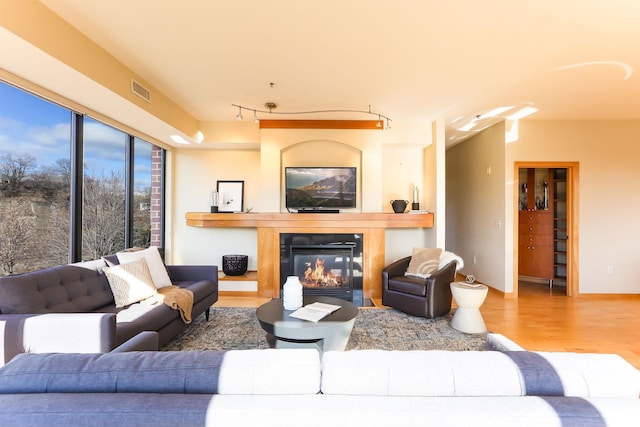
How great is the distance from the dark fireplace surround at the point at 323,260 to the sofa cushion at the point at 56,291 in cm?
228

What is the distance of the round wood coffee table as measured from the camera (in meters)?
2.22

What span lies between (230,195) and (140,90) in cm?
214

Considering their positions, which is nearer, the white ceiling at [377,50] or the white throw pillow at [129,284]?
the white ceiling at [377,50]

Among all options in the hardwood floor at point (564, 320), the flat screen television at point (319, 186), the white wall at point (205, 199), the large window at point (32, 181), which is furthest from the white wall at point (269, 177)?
the large window at point (32, 181)

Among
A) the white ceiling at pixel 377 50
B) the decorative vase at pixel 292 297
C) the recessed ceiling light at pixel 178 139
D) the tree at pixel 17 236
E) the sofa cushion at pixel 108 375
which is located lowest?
the decorative vase at pixel 292 297

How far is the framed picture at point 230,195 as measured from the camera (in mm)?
4965

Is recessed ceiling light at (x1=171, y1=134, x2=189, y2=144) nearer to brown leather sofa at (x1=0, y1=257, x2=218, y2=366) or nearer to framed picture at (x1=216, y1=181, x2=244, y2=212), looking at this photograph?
framed picture at (x1=216, y1=181, x2=244, y2=212)

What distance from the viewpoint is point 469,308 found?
3.11 m

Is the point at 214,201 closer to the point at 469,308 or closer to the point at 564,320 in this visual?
the point at 469,308

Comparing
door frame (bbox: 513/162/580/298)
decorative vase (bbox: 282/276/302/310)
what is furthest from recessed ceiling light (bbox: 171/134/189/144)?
door frame (bbox: 513/162/580/298)

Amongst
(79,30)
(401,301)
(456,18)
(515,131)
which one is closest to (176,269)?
(79,30)

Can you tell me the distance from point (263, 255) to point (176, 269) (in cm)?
129

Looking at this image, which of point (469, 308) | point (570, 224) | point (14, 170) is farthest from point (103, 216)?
point (570, 224)

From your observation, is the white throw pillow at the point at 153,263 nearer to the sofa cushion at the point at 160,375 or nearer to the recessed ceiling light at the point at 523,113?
the sofa cushion at the point at 160,375
